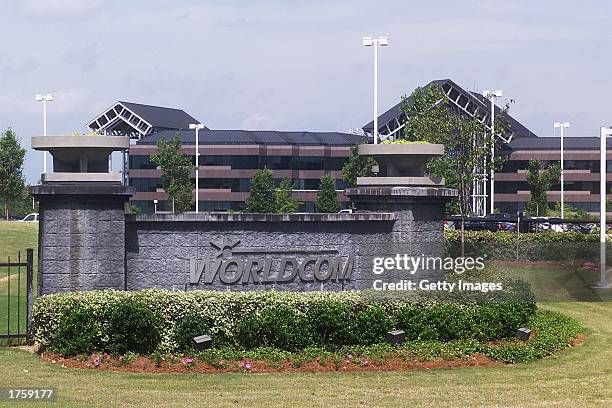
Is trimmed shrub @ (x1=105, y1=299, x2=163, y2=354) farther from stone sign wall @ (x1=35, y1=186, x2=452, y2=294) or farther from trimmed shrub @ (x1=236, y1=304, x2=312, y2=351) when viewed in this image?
stone sign wall @ (x1=35, y1=186, x2=452, y2=294)

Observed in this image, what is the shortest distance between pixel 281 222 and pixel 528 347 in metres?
6.47

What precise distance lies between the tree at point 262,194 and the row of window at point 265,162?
12030 millimetres

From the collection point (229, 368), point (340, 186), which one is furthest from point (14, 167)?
point (229, 368)

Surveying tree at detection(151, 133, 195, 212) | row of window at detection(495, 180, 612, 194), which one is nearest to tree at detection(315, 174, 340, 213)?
tree at detection(151, 133, 195, 212)

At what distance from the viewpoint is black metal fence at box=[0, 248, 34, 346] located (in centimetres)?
2136

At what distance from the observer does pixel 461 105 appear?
3659 inches

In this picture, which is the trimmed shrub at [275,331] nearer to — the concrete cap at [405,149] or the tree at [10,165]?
the concrete cap at [405,149]

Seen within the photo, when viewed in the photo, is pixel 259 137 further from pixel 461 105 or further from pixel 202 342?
pixel 202 342

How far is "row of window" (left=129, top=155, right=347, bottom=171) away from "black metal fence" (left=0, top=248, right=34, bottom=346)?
202ft

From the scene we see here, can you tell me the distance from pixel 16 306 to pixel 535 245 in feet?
73.8

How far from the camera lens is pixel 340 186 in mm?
106250

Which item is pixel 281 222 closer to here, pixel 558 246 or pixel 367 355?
pixel 367 355

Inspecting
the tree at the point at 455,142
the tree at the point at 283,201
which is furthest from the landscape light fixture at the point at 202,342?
the tree at the point at 283,201

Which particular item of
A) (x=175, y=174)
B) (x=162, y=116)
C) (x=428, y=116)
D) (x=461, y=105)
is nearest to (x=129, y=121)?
(x=162, y=116)
